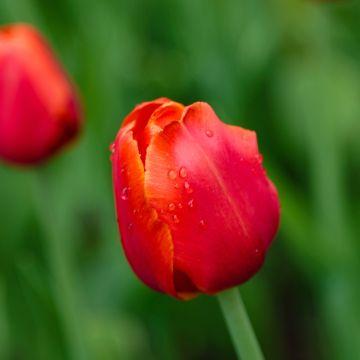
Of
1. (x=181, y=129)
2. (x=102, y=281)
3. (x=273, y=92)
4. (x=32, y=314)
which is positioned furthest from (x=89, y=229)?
(x=181, y=129)

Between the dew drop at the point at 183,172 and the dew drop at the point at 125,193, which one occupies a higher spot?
the dew drop at the point at 183,172

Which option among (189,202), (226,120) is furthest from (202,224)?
(226,120)

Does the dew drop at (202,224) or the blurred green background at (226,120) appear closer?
the dew drop at (202,224)

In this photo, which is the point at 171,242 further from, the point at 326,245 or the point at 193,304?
the point at 193,304

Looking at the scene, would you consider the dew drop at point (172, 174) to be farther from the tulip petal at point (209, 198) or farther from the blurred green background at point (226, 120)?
the blurred green background at point (226, 120)

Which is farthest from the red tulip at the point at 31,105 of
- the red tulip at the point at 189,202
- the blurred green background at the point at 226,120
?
the red tulip at the point at 189,202

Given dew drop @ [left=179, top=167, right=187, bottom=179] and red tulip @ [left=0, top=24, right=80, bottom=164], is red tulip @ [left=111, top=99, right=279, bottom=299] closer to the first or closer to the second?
dew drop @ [left=179, top=167, right=187, bottom=179]

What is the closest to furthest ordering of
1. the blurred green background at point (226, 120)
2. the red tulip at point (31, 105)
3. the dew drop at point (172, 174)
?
the dew drop at point (172, 174) → the red tulip at point (31, 105) → the blurred green background at point (226, 120)
